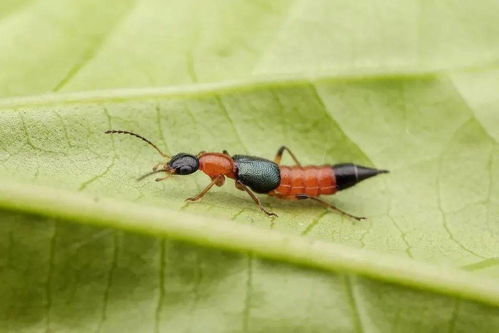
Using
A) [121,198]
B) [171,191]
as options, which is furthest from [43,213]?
[171,191]

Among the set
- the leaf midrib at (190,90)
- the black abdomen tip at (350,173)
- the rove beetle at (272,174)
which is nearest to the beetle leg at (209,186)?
the rove beetle at (272,174)

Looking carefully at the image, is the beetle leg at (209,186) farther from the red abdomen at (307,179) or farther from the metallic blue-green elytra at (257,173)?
the red abdomen at (307,179)

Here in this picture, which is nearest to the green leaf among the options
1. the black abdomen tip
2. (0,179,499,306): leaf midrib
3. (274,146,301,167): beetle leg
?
(0,179,499,306): leaf midrib

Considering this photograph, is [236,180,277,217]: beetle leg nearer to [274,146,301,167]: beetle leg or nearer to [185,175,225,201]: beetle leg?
[185,175,225,201]: beetle leg

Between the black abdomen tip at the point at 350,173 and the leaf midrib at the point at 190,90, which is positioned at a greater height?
the leaf midrib at the point at 190,90

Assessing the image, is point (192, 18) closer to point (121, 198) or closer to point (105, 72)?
point (105, 72)

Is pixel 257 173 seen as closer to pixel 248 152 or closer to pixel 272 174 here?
pixel 272 174

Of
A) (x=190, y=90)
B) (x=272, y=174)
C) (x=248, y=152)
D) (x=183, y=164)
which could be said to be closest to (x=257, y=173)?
(x=272, y=174)
